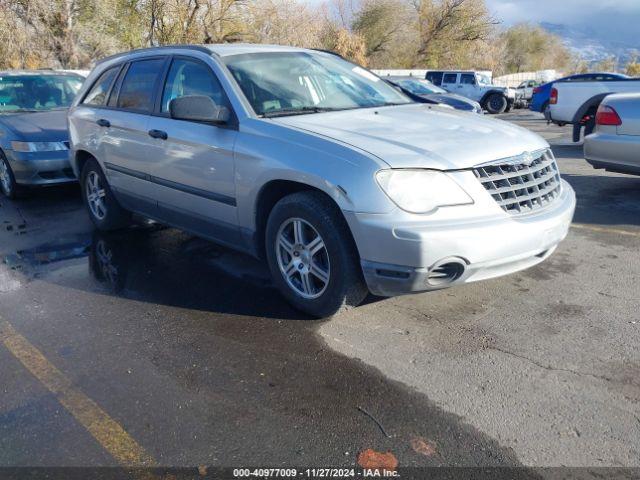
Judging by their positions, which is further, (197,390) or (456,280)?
(456,280)

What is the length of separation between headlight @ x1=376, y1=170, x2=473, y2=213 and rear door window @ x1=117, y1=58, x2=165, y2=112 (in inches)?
100

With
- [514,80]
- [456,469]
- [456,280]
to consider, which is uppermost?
[456,280]

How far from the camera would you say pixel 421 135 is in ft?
11.8

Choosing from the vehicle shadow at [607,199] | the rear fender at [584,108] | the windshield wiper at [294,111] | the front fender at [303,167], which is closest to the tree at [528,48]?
the rear fender at [584,108]

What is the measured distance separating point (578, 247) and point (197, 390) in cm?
365

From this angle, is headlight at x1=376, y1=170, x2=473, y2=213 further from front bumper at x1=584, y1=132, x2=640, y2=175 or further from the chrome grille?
front bumper at x1=584, y1=132, x2=640, y2=175

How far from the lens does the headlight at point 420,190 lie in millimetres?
3188

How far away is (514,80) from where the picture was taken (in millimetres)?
45375

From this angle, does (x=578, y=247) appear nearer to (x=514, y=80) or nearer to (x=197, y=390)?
(x=197, y=390)

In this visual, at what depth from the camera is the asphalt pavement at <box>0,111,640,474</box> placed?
8.52 ft

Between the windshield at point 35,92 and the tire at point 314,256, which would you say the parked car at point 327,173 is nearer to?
the tire at point 314,256

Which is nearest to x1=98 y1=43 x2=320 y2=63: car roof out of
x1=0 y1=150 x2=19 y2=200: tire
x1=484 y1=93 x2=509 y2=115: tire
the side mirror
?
the side mirror

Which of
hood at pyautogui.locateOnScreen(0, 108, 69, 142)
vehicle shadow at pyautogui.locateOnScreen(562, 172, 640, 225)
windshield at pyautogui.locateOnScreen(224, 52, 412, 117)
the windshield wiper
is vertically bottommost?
vehicle shadow at pyautogui.locateOnScreen(562, 172, 640, 225)

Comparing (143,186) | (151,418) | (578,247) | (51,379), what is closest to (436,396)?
(151,418)
